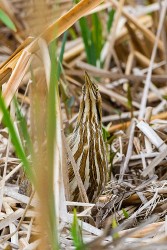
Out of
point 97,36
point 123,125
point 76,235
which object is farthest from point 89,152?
point 97,36

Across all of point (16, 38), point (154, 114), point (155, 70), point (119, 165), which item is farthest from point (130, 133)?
point (16, 38)

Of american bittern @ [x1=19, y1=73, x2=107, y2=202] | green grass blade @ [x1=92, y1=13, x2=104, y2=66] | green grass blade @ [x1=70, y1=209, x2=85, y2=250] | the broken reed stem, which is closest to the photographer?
green grass blade @ [x1=70, y1=209, x2=85, y2=250]

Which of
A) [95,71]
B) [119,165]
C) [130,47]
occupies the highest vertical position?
[130,47]

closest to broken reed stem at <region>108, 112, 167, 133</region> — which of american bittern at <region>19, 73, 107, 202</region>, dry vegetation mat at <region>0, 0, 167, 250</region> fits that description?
dry vegetation mat at <region>0, 0, 167, 250</region>

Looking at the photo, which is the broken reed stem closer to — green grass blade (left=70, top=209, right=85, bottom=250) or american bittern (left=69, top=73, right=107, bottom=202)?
american bittern (left=69, top=73, right=107, bottom=202)

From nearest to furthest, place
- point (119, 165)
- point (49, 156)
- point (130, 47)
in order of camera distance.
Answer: point (49, 156)
point (119, 165)
point (130, 47)

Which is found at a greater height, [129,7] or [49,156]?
[129,7]

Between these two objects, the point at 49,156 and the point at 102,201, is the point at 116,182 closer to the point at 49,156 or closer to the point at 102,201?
the point at 102,201

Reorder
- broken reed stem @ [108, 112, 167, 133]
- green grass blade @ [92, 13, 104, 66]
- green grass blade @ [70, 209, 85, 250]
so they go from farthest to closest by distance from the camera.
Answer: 1. green grass blade @ [92, 13, 104, 66]
2. broken reed stem @ [108, 112, 167, 133]
3. green grass blade @ [70, 209, 85, 250]
